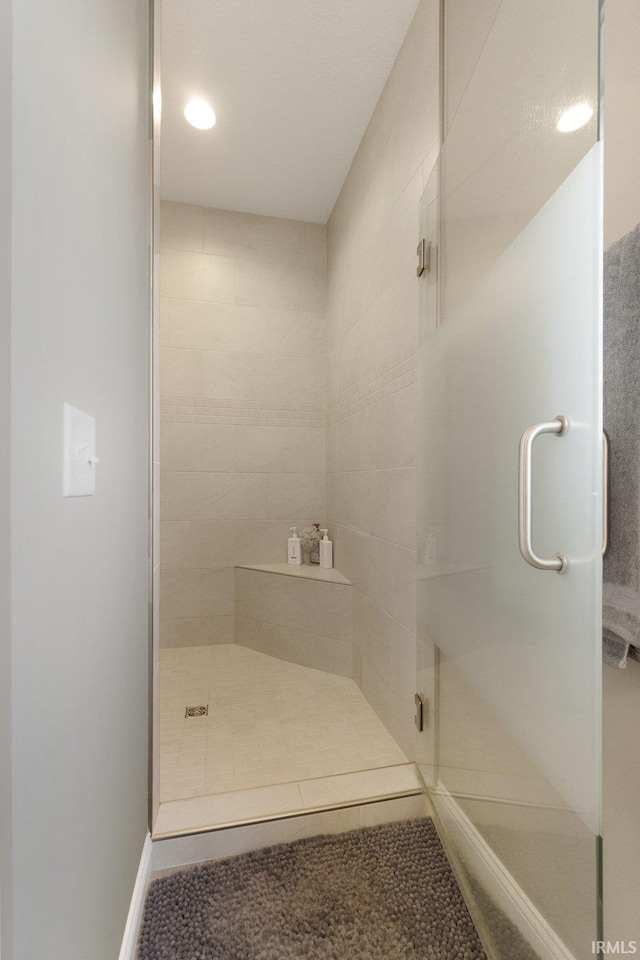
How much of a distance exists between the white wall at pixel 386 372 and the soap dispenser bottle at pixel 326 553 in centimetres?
20

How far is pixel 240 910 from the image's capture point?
99cm

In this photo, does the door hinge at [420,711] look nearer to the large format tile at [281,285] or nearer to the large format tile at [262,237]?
the large format tile at [281,285]

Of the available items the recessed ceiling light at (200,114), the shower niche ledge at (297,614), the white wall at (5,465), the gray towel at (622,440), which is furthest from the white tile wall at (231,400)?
the white wall at (5,465)

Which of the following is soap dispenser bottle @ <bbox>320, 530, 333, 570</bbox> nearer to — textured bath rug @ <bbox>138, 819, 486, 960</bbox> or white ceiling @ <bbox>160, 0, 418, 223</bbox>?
textured bath rug @ <bbox>138, 819, 486, 960</bbox>

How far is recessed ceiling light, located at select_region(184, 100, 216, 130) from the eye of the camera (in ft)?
5.99

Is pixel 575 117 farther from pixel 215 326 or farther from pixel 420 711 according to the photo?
pixel 215 326

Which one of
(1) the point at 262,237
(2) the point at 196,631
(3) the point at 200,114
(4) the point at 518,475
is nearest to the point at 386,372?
(4) the point at 518,475

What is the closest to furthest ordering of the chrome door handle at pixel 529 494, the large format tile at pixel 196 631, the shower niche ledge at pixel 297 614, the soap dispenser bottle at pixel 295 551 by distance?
1. the chrome door handle at pixel 529 494
2. the shower niche ledge at pixel 297 614
3. the large format tile at pixel 196 631
4. the soap dispenser bottle at pixel 295 551

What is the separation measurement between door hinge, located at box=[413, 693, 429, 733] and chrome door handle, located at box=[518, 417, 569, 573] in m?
0.84

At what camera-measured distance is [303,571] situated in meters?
2.43

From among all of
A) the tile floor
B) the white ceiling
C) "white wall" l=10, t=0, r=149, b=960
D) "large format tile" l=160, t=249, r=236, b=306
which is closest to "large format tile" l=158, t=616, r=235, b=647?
the tile floor

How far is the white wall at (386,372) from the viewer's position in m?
1.43

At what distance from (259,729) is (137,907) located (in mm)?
719

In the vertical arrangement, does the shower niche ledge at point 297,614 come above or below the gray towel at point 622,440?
below
